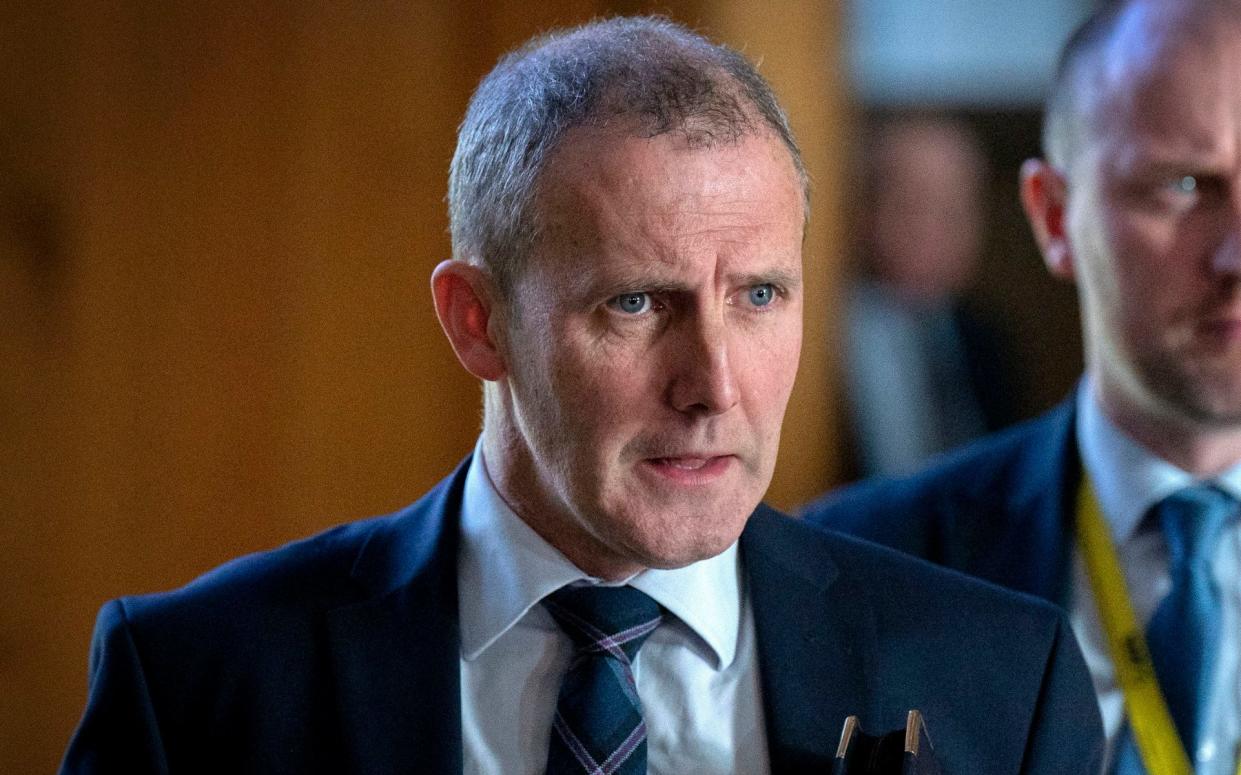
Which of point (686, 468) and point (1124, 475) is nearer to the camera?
point (686, 468)

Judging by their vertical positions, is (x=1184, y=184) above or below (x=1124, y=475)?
above

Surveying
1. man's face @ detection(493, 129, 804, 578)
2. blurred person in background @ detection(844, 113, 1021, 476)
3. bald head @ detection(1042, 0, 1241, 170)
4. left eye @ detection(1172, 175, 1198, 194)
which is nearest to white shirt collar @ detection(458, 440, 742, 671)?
man's face @ detection(493, 129, 804, 578)

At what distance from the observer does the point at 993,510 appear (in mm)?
2234

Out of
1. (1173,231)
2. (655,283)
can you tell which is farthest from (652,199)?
(1173,231)

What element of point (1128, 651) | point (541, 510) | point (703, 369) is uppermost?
point (703, 369)

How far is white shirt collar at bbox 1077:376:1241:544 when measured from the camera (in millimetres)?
2145

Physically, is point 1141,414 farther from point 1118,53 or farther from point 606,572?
point 606,572

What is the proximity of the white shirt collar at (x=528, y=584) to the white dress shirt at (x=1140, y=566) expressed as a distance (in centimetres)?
62

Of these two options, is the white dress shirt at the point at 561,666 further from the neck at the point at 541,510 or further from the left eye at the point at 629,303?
the left eye at the point at 629,303

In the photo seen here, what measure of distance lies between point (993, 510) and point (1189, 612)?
0.30 meters

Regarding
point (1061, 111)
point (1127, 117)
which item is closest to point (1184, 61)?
point (1127, 117)

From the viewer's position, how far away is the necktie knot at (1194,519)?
2096mm

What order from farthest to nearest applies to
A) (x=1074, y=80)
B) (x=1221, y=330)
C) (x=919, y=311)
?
(x=919, y=311), (x=1074, y=80), (x=1221, y=330)

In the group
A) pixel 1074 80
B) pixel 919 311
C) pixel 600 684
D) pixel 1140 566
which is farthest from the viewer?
pixel 919 311
